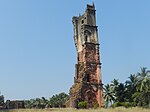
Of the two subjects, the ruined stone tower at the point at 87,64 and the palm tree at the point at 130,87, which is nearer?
the ruined stone tower at the point at 87,64

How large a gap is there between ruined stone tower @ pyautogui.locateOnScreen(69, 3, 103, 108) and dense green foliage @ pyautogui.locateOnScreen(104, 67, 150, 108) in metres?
3.57

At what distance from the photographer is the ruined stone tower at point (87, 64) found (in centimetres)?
3778

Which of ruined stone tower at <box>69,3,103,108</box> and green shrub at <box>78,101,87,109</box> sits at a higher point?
ruined stone tower at <box>69,3,103,108</box>

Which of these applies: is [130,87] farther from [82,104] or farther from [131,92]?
[82,104]

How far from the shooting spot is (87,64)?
40.0 m

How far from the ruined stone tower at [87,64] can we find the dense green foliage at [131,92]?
357cm

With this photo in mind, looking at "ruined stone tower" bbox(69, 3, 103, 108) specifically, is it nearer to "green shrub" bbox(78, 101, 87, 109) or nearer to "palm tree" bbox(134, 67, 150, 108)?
"green shrub" bbox(78, 101, 87, 109)

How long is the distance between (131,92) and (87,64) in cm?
1121

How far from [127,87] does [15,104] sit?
24741 mm

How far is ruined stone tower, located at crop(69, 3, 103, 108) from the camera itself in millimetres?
37781

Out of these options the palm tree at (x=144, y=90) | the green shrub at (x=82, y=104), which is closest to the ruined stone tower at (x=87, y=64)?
the green shrub at (x=82, y=104)

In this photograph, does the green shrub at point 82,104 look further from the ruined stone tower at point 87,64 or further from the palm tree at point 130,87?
the palm tree at point 130,87

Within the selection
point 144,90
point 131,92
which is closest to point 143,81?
point 144,90

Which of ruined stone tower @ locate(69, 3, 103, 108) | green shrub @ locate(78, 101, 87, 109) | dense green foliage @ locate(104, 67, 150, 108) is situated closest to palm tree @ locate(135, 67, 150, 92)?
dense green foliage @ locate(104, 67, 150, 108)
